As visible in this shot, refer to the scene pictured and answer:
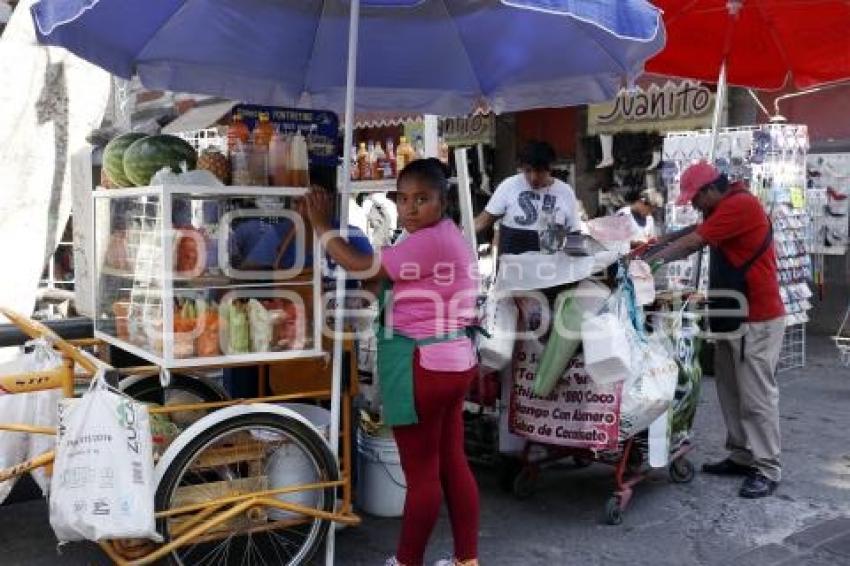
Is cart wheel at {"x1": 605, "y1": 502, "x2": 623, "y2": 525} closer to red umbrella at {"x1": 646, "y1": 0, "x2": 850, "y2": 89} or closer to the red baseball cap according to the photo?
the red baseball cap

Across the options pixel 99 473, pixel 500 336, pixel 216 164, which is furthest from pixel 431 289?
pixel 99 473

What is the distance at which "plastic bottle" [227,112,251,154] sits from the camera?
368cm

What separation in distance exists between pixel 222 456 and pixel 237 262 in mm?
805

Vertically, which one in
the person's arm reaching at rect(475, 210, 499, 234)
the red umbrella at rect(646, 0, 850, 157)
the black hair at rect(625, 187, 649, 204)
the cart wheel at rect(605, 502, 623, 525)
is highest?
the red umbrella at rect(646, 0, 850, 157)

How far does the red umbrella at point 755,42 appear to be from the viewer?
20.9 feet

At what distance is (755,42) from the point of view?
6988 mm

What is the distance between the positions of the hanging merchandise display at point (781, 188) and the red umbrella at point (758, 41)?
1.76ft

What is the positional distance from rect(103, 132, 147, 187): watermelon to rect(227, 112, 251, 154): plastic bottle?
0.36 m

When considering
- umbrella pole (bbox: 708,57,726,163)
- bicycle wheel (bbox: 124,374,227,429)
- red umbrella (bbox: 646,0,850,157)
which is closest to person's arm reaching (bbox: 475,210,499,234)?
umbrella pole (bbox: 708,57,726,163)

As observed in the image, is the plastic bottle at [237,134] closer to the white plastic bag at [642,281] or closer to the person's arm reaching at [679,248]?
the white plastic bag at [642,281]

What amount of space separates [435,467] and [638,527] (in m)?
1.51

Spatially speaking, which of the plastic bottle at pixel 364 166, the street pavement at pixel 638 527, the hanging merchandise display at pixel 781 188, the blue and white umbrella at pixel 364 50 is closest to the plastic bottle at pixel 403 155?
the plastic bottle at pixel 364 166

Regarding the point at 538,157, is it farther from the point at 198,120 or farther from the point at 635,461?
the point at 198,120

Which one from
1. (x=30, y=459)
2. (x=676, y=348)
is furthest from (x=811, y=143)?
(x=30, y=459)
